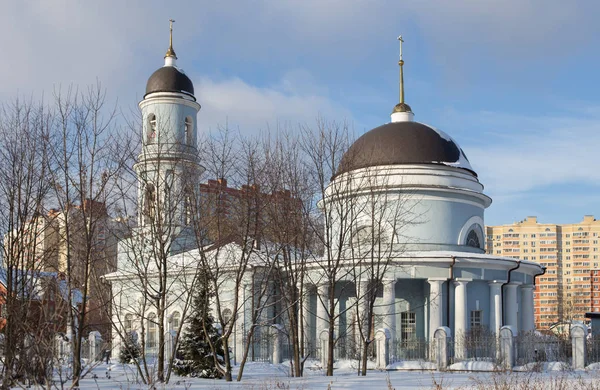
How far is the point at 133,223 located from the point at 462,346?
10563 mm

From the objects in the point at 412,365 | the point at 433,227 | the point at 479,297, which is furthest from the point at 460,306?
the point at 412,365

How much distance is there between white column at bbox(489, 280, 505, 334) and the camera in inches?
1006

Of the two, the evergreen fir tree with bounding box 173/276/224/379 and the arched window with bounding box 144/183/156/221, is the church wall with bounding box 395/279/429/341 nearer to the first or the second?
the evergreen fir tree with bounding box 173/276/224/379

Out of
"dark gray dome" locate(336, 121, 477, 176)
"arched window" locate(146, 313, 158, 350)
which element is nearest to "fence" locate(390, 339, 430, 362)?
"dark gray dome" locate(336, 121, 477, 176)

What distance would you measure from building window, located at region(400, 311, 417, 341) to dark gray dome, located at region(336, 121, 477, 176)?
16.6ft

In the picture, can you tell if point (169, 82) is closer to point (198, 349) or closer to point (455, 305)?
point (455, 305)

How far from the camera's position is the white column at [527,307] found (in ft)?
91.0

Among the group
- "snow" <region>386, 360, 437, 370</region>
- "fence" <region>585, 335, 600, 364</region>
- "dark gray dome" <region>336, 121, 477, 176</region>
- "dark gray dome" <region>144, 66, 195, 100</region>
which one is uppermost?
"dark gray dome" <region>144, 66, 195, 100</region>

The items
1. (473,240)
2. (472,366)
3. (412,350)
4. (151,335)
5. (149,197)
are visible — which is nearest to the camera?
(149,197)

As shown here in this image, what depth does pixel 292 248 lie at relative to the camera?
18.7 meters

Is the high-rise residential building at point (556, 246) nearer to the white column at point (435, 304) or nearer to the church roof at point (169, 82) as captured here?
the church roof at point (169, 82)

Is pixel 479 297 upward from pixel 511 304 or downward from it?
upward

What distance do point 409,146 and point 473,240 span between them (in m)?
4.12

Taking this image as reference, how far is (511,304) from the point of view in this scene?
2661 cm
